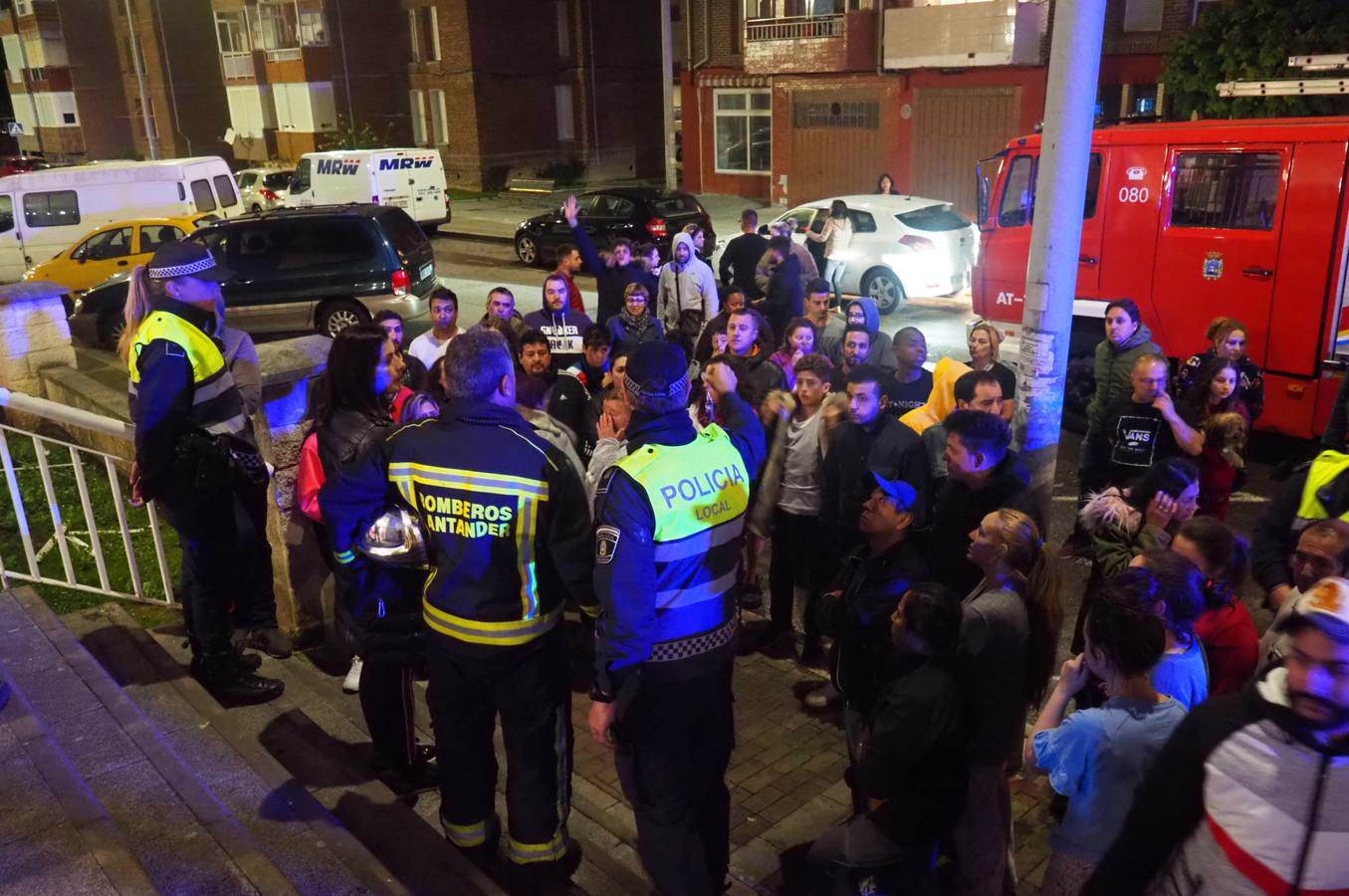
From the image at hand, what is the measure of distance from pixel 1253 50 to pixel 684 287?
10.7m

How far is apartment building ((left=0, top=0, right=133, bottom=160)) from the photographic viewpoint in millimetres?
50719

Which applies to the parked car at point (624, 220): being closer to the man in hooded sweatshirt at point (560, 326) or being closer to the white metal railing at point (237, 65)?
the man in hooded sweatshirt at point (560, 326)

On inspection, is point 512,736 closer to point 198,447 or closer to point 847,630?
point 847,630

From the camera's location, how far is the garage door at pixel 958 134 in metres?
22.6

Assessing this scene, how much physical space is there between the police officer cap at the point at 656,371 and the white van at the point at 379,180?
842 inches

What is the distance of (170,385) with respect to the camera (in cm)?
445

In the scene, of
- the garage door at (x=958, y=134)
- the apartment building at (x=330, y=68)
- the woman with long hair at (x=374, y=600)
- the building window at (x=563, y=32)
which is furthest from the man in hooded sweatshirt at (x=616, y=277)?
the apartment building at (x=330, y=68)

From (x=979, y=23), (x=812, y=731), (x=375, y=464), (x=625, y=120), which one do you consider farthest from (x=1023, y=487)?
(x=625, y=120)

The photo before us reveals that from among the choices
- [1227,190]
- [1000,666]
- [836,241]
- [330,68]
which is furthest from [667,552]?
[330,68]

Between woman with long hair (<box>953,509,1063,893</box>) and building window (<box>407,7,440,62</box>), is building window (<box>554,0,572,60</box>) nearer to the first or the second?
building window (<box>407,7,440,62</box>)

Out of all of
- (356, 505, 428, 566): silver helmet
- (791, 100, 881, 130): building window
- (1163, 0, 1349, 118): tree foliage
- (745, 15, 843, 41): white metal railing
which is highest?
(745, 15, 843, 41): white metal railing

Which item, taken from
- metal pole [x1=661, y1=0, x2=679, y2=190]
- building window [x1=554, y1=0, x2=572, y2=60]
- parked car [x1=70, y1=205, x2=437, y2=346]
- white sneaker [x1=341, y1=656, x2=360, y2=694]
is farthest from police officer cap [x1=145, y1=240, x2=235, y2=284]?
building window [x1=554, y1=0, x2=572, y2=60]

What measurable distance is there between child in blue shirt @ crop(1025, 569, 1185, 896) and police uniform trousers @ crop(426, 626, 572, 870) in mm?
1659

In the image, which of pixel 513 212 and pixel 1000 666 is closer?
pixel 1000 666
